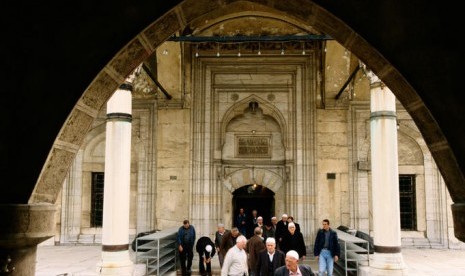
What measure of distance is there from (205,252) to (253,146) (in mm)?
5125

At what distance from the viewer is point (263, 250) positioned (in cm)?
662

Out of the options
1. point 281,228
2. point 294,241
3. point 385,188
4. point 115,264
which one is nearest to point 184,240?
point 115,264

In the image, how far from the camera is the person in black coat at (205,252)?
10.2 m

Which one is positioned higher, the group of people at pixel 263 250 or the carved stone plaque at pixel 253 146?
the carved stone plaque at pixel 253 146

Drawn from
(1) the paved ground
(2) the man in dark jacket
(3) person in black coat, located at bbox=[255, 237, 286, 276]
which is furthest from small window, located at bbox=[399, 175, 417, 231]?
(3) person in black coat, located at bbox=[255, 237, 286, 276]

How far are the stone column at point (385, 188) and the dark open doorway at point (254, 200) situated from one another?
17.7ft

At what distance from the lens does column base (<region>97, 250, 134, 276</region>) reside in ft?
31.1

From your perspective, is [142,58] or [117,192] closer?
[142,58]

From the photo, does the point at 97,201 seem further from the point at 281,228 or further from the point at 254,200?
the point at 281,228

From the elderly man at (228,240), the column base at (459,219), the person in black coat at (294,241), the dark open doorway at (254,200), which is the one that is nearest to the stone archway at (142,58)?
the column base at (459,219)

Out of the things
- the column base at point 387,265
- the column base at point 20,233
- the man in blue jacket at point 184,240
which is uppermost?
the column base at point 20,233

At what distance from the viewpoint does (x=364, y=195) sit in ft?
47.0

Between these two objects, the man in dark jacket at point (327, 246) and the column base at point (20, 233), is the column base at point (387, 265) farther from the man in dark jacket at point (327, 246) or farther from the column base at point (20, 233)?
the column base at point (20, 233)

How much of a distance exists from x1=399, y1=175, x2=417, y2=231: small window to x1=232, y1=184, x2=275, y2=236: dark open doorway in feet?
13.5
